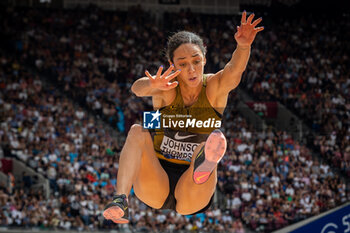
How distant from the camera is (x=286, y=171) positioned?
13602 mm

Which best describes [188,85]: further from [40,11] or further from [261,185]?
[40,11]

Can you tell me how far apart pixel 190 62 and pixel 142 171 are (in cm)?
114

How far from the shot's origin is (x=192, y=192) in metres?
4.68

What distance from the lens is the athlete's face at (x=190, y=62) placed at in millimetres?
4484

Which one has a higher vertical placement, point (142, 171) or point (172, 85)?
point (172, 85)

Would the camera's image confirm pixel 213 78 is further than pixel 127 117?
No

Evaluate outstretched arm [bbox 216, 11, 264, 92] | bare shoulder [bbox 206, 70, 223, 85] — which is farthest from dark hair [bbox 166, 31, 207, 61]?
outstretched arm [bbox 216, 11, 264, 92]

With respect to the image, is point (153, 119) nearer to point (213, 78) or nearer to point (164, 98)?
point (164, 98)

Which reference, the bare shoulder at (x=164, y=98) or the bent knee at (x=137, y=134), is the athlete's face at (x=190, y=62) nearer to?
the bare shoulder at (x=164, y=98)

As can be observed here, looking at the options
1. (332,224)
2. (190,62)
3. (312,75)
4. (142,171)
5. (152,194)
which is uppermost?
(190,62)

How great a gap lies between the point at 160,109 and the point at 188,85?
37 centimetres

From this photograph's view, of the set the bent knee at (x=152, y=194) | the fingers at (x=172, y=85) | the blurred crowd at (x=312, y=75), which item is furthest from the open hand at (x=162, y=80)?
the blurred crowd at (x=312, y=75)

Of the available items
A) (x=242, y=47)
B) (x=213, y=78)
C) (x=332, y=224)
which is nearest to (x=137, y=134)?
(x=213, y=78)

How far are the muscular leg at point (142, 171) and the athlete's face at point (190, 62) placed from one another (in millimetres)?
646
